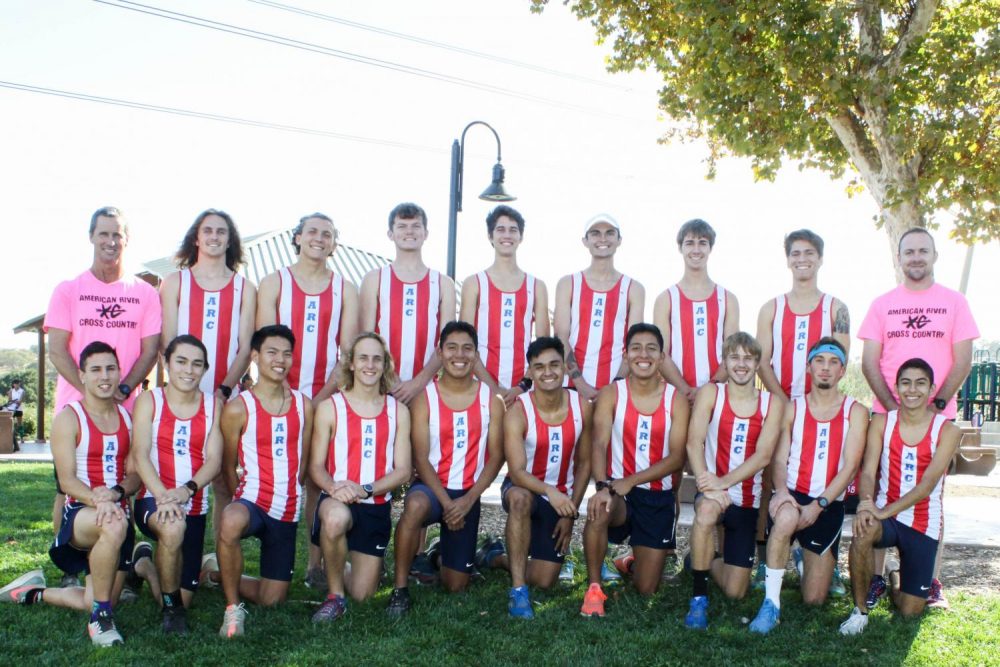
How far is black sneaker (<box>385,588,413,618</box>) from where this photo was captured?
14.0ft

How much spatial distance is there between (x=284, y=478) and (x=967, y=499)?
7.61 meters

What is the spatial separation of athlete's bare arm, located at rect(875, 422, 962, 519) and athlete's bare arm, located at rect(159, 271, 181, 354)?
158 inches

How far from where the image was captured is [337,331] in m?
4.95

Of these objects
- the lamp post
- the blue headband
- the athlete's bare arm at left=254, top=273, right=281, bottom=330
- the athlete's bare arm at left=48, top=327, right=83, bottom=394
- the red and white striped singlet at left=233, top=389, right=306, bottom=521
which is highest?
the lamp post

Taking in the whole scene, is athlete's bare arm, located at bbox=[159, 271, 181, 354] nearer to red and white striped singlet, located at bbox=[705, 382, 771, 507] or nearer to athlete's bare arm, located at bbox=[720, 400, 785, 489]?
red and white striped singlet, located at bbox=[705, 382, 771, 507]

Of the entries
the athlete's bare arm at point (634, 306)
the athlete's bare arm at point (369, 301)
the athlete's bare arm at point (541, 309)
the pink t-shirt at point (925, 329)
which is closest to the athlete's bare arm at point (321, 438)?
the athlete's bare arm at point (369, 301)

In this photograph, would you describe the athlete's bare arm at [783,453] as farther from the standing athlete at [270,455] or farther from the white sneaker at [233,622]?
the white sneaker at [233,622]

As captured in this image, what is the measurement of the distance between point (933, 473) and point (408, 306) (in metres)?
3.07

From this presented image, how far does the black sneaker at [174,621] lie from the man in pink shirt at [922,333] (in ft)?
11.9

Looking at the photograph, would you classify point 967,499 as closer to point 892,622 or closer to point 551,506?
point 892,622

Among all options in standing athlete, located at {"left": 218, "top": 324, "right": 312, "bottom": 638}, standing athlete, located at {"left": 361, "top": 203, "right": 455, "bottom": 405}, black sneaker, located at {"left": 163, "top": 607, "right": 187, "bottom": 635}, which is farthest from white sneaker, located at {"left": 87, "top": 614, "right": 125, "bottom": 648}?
standing athlete, located at {"left": 361, "top": 203, "right": 455, "bottom": 405}

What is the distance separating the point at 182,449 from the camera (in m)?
4.31

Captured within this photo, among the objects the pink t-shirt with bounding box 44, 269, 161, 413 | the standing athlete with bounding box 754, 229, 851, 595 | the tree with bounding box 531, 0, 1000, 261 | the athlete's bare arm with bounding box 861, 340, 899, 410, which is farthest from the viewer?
the tree with bounding box 531, 0, 1000, 261

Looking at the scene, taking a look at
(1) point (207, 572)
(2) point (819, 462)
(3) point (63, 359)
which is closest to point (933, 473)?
(2) point (819, 462)
